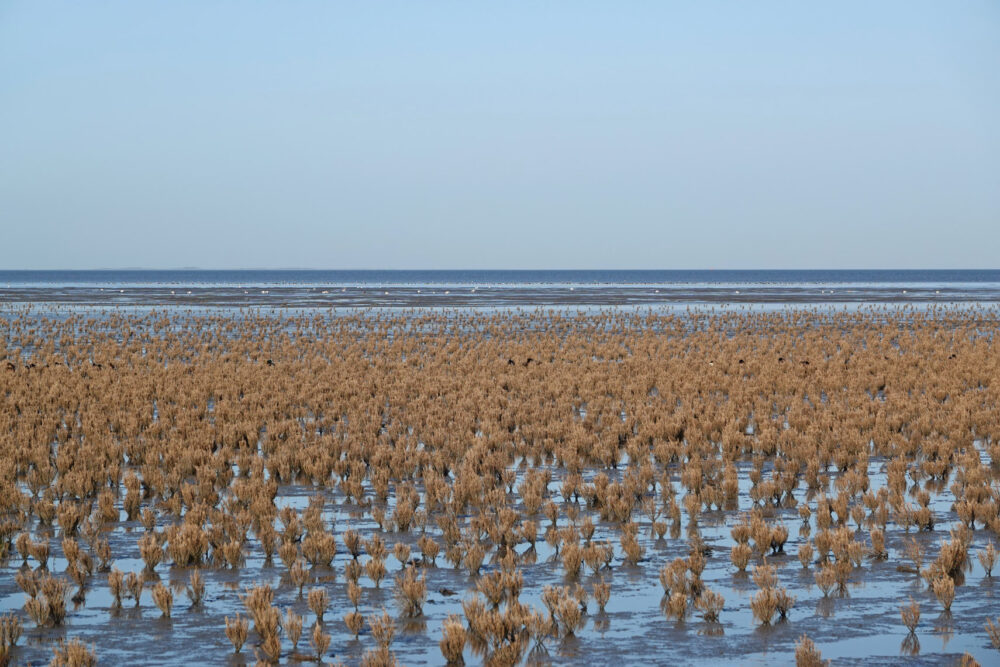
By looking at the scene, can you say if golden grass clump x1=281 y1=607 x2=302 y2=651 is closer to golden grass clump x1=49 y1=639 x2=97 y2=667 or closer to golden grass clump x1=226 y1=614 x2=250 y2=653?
golden grass clump x1=226 y1=614 x2=250 y2=653

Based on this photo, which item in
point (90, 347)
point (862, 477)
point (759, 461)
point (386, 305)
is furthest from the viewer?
point (386, 305)

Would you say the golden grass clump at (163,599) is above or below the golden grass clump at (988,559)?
below

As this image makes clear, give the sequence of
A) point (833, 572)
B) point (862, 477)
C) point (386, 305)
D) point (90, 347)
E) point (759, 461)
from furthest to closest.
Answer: point (386, 305)
point (90, 347)
point (759, 461)
point (862, 477)
point (833, 572)

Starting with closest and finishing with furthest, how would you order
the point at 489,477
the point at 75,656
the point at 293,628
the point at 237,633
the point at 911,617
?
the point at 75,656
the point at 237,633
the point at 293,628
the point at 911,617
the point at 489,477

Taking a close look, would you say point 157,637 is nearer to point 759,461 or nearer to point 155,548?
point 155,548

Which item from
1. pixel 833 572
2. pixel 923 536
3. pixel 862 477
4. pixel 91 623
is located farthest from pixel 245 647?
pixel 862 477

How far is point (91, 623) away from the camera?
781 centimetres

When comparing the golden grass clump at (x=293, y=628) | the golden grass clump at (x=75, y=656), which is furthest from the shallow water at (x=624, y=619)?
the golden grass clump at (x=75, y=656)

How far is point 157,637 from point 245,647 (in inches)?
25.5

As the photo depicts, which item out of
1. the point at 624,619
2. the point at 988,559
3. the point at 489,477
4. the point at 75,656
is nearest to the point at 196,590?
the point at 75,656

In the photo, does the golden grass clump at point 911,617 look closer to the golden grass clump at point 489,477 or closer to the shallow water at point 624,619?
the shallow water at point 624,619

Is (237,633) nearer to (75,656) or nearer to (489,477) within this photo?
(75,656)

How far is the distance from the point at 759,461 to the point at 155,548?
7698 millimetres

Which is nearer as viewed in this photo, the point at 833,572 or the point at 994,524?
the point at 833,572
